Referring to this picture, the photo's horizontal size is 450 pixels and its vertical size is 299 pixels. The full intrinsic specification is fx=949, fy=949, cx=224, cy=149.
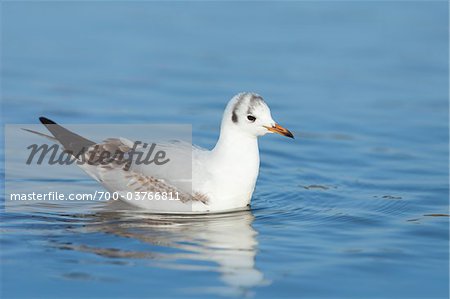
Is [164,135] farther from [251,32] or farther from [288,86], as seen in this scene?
[251,32]

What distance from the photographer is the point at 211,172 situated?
9047mm

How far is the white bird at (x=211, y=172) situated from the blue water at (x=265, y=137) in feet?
0.61

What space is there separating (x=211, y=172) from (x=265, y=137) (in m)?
3.44

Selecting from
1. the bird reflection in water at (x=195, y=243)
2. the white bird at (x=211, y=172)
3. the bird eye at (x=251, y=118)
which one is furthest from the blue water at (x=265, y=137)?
the bird eye at (x=251, y=118)

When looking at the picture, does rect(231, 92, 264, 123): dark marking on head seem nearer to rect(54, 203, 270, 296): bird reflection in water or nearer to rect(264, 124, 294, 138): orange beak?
rect(264, 124, 294, 138): orange beak

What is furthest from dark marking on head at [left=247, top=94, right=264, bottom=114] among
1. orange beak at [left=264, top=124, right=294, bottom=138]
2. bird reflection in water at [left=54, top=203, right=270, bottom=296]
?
bird reflection in water at [left=54, top=203, right=270, bottom=296]

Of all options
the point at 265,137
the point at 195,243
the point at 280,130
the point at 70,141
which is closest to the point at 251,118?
the point at 280,130

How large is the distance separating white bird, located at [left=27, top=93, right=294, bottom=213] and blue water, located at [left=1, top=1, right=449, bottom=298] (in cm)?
19

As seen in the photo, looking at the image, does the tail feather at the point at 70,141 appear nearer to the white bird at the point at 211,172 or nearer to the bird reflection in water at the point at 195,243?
the white bird at the point at 211,172

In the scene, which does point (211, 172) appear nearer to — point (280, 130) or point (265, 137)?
point (280, 130)

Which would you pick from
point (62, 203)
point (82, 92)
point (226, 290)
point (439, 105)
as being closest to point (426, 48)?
point (439, 105)

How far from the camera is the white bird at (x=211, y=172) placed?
353 inches

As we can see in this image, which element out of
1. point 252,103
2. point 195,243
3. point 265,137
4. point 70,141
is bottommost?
point 195,243

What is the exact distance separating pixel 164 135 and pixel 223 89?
231cm
